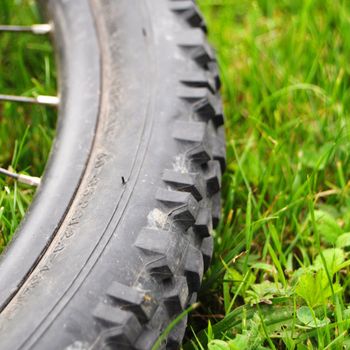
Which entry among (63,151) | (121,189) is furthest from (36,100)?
(121,189)

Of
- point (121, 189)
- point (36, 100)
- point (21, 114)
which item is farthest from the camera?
point (21, 114)

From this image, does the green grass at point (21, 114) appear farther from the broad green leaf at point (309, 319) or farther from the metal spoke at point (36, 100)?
the broad green leaf at point (309, 319)

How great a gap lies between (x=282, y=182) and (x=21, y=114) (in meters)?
0.69

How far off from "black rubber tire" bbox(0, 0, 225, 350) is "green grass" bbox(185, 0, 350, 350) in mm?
136

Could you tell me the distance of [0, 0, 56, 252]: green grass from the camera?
1309 mm

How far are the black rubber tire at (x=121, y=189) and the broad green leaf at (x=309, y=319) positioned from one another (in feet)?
0.64

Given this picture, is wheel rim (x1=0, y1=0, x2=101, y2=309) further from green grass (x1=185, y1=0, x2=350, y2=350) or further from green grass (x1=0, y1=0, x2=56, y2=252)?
green grass (x1=185, y1=0, x2=350, y2=350)

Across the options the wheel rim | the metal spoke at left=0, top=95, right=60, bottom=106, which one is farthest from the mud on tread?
the metal spoke at left=0, top=95, right=60, bottom=106

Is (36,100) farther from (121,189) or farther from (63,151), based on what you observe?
(121,189)

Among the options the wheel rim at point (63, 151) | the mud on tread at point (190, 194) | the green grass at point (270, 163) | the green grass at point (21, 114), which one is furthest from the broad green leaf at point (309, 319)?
the green grass at point (21, 114)

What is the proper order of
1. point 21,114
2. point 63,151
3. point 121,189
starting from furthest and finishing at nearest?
point 21,114
point 63,151
point 121,189

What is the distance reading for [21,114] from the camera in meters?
1.62

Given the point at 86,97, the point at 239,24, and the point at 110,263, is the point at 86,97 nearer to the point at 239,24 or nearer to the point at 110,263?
the point at 110,263

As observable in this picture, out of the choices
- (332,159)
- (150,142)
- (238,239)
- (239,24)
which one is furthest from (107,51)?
(239,24)
